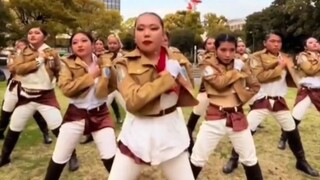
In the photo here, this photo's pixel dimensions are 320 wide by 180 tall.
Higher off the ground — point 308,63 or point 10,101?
point 308,63

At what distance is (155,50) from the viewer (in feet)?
9.06

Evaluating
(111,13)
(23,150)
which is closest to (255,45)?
(111,13)

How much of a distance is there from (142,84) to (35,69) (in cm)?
261

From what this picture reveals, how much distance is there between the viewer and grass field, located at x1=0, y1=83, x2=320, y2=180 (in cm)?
498

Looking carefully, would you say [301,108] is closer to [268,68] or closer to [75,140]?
[268,68]

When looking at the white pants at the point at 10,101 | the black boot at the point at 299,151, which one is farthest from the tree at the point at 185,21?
the black boot at the point at 299,151

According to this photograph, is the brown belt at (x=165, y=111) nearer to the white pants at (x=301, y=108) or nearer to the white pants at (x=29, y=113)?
the white pants at (x=29, y=113)

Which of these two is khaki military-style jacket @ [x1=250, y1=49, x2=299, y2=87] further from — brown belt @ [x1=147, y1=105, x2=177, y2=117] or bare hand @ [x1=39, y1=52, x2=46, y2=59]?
bare hand @ [x1=39, y1=52, x2=46, y2=59]

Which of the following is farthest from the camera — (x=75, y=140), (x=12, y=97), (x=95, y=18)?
(x=95, y=18)

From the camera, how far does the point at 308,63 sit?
5539mm

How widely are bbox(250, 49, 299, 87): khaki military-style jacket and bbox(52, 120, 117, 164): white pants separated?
1935 millimetres

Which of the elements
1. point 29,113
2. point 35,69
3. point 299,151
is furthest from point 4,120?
point 299,151

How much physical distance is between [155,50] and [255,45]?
129 feet

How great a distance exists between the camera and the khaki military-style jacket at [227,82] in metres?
3.94
